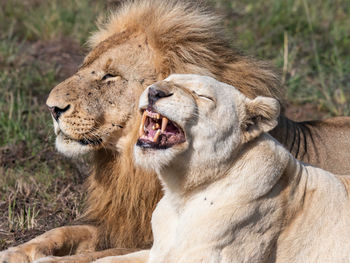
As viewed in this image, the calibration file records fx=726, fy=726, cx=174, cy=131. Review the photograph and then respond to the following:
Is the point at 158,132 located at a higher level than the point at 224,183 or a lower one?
higher

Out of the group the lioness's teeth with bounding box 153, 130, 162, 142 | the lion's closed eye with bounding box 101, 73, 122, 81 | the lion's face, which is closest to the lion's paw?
the lion's face

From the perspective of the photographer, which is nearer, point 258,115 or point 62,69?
point 258,115

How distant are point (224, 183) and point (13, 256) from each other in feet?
3.77

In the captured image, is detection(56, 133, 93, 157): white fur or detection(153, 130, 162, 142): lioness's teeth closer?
detection(153, 130, 162, 142): lioness's teeth

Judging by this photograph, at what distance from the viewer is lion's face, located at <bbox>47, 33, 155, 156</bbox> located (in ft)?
11.2

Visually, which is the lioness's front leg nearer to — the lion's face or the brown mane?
the brown mane

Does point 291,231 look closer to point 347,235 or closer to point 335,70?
point 347,235

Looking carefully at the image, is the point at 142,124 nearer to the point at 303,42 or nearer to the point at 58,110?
the point at 58,110

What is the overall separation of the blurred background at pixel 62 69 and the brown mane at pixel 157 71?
0.77ft

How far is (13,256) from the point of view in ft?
10.9

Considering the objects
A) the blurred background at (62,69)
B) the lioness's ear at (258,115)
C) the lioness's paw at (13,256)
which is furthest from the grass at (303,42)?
the lioness's paw at (13,256)

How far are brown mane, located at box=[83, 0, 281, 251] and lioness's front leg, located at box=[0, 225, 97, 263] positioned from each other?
7cm

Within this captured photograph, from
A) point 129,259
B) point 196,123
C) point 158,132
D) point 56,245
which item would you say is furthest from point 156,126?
point 56,245

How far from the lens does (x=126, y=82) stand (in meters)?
3.54
